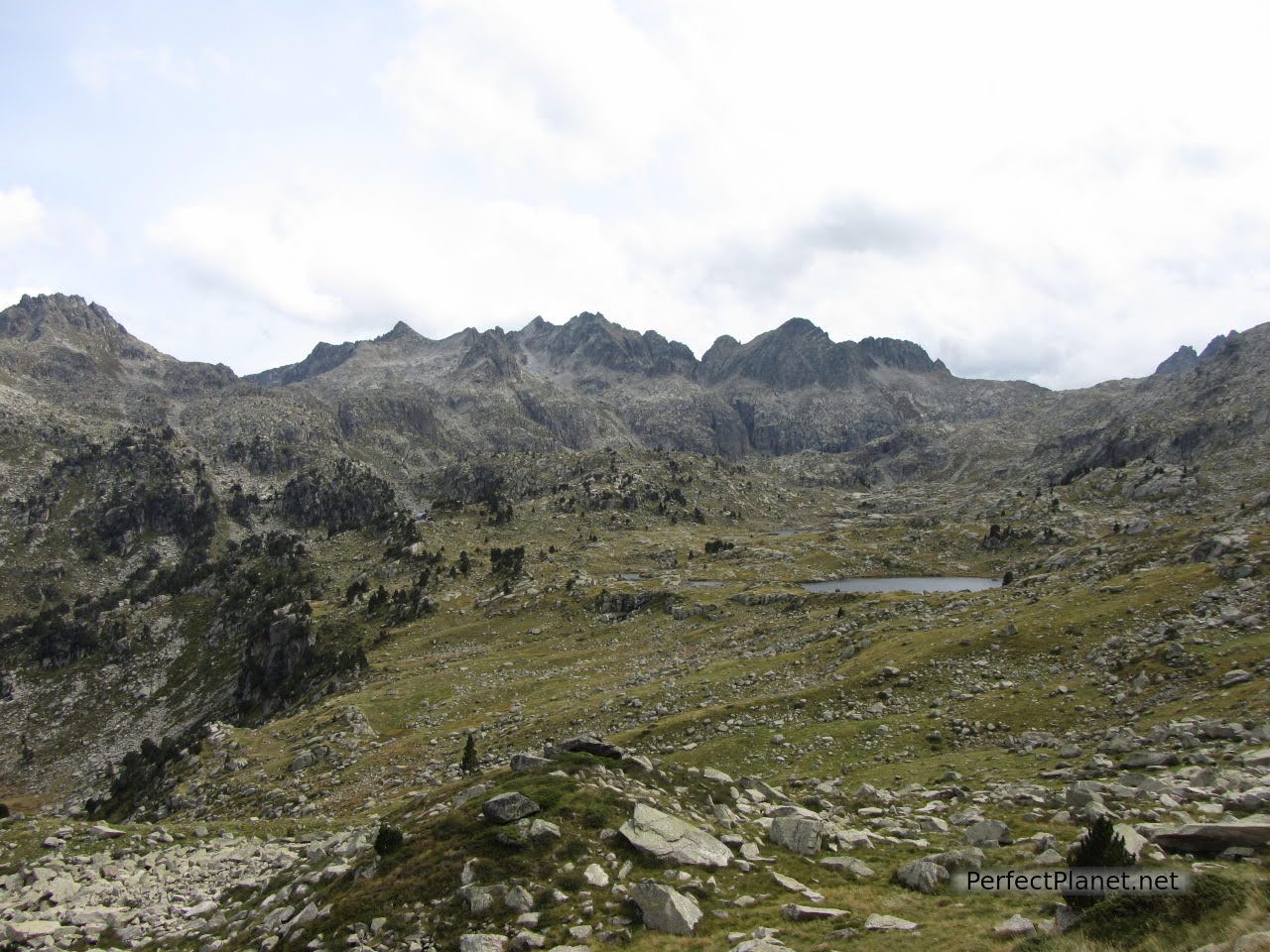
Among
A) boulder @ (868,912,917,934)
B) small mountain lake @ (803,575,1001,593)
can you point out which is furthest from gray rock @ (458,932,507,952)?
Answer: small mountain lake @ (803,575,1001,593)

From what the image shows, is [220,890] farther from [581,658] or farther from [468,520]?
[468,520]

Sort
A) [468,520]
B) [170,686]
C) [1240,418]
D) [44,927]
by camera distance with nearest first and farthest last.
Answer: [44,927] → [170,686] → [468,520] → [1240,418]

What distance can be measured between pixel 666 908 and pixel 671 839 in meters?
3.57

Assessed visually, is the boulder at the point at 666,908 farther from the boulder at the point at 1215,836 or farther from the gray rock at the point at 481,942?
the boulder at the point at 1215,836

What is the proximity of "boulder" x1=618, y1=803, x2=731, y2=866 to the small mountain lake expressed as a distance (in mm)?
100137

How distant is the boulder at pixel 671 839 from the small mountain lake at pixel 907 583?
10014 centimetres

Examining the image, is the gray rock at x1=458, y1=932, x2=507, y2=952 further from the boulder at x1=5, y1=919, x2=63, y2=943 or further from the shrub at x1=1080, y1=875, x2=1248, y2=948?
the boulder at x1=5, y1=919, x2=63, y2=943

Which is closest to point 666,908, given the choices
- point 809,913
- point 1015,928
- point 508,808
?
point 809,913

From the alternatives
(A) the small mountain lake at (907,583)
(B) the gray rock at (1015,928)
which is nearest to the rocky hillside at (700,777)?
(B) the gray rock at (1015,928)

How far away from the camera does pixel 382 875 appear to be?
19.5m

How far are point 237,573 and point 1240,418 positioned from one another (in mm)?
282050

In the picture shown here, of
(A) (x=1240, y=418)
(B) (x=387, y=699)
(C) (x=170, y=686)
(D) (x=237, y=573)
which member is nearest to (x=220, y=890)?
(B) (x=387, y=699)

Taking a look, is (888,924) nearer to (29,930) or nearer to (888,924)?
(888,924)

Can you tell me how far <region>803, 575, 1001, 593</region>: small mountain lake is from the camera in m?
119
